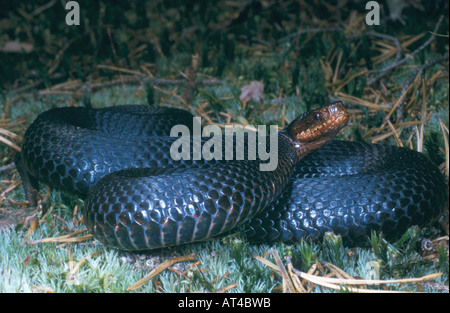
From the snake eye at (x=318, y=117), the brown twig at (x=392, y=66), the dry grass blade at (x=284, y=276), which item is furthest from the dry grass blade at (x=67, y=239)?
the brown twig at (x=392, y=66)

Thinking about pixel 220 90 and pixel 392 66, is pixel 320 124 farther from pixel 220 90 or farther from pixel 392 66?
pixel 392 66

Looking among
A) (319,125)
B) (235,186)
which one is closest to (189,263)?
(235,186)

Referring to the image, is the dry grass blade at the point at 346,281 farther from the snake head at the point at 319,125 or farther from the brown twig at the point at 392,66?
the brown twig at the point at 392,66

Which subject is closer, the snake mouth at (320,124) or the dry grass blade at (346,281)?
the dry grass blade at (346,281)

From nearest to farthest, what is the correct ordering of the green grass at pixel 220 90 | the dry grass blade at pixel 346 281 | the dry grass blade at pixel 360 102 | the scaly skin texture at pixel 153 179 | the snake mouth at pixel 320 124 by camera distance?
1. the dry grass blade at pixel 346 281
2. the green grass at pixel 220 90
3. the scaly skin texture at pixel 153 179
4. the snake mouth at pixel 320 124
5. the dry grass blade at pixel 360 102

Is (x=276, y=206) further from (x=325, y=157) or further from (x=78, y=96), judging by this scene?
(x=78, y=96)

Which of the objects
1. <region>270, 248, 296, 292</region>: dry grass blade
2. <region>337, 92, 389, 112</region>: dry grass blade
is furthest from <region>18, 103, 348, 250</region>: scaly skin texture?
<region>337, 92, 389, 112</region>: dry grass blade
